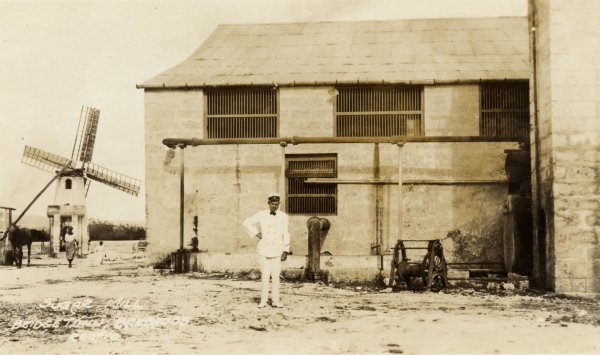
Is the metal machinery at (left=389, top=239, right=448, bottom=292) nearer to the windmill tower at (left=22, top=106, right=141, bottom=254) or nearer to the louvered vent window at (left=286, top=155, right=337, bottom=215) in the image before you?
the louvered vent window at (left=286, top=155, right=337, bottom=215)

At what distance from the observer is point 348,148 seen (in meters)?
17.5

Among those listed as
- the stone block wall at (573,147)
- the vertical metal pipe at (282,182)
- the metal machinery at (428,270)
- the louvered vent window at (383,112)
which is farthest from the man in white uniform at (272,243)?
the louvered vent window at (383,112)

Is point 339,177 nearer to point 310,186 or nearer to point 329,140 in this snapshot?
point 310,186

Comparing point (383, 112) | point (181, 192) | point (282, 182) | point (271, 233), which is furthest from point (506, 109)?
point (271, 233)

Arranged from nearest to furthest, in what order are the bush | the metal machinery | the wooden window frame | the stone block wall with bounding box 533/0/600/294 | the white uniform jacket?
1. the white uniform jacket
2. the stone block wall with bounding box 533/0/600/294
3. the metal machinery
4. the wooden window frame
5. the bush

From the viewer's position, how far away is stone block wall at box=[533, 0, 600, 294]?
35.4 ft

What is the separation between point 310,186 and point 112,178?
2001cm

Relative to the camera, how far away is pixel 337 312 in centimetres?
938

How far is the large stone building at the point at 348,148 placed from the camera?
16.9 meters

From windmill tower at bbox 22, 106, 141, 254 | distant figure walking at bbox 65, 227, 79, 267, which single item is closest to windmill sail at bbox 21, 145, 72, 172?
windmill tower at bbox 22, 106, 141, 254

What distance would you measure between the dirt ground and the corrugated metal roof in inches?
291

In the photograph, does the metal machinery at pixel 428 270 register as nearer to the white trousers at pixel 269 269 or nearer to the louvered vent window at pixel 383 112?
the white trousers at pixel 269 269

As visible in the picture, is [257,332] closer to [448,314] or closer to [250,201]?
[448,314]

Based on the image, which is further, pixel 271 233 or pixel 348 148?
pixel 348 148
